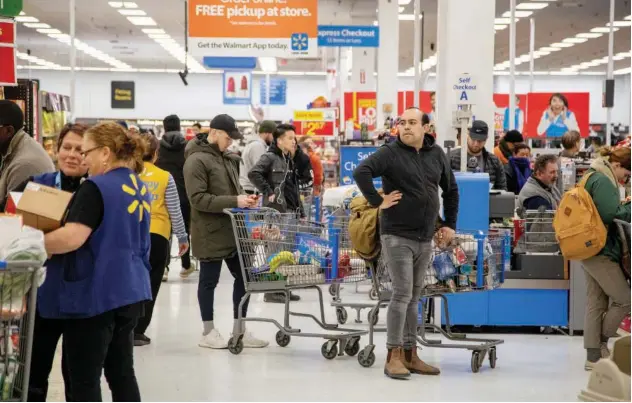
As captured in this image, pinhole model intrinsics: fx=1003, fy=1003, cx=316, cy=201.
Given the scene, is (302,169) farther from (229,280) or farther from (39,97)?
(39,97)

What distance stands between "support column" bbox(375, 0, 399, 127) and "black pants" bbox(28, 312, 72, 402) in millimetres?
15382

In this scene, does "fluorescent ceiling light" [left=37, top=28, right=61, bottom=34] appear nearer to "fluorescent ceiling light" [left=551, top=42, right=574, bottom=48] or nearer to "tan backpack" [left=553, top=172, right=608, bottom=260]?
"fluorescent ceiling light" [left=551, top=42, right=574, bottom=48]

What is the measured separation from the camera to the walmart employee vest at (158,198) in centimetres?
671

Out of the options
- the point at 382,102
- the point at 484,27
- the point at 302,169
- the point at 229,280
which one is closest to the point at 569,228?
the point at 302,169

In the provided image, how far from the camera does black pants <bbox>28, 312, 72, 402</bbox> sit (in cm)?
438

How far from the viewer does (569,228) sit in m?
6.48

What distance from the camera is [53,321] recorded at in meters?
4.36

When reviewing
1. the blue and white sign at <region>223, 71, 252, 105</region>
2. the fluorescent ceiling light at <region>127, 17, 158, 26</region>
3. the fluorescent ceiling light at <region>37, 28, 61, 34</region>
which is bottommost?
the blue and white sign at <region>223, 71, 252, 105</region>

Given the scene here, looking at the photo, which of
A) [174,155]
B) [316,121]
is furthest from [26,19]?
[174,155]

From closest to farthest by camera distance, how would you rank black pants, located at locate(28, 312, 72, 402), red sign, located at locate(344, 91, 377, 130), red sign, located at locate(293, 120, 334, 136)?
black pants, located at locate(28, 312, 72, 402) → red sign, located at locate(344, 91, 377, 130) → red sign, located at locate(293, 120, 334, 136)

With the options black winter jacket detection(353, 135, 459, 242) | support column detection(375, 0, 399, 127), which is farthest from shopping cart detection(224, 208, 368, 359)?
support column detection(375, 0, 399, 127)

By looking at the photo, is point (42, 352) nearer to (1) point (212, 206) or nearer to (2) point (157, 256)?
(2) point (157, 256)

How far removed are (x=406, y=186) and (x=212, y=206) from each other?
5.40 ft

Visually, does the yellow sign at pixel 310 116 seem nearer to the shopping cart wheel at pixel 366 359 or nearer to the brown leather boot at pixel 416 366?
the shopping cart wheel at pixel 366 359
